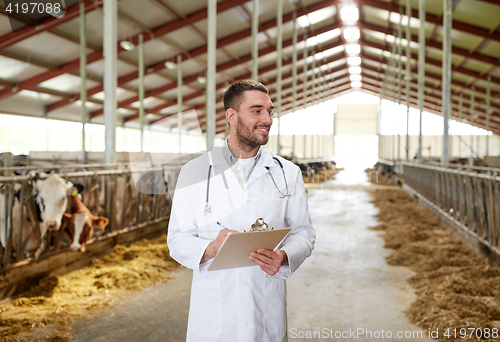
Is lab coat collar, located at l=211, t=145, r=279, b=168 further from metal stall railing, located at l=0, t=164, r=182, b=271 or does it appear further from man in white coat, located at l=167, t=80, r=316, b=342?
metal stall railing, located at l=0, t=164, r=182, b=271

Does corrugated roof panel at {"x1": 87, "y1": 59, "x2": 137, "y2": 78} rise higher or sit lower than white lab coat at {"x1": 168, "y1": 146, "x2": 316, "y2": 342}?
higher

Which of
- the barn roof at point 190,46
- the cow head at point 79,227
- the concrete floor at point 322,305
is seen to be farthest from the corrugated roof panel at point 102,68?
the concrete floor at point 322,305

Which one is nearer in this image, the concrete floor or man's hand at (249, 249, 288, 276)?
man's hand at (249, 249, 288, 276)

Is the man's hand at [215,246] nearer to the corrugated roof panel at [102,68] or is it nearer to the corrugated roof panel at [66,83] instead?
the corrugated roof panel at [102,68]

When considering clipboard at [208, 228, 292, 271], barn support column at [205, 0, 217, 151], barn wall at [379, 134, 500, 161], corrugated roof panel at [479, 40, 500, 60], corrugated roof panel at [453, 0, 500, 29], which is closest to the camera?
clipboard at [208, 228, 292, 271]

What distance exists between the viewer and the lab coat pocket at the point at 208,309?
174 cm

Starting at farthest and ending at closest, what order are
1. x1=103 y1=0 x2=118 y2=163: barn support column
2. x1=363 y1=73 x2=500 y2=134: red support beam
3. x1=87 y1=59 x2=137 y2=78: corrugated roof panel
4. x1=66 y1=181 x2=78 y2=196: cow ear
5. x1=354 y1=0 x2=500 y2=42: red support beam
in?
x1=363 y1=73 x2=500 y2=134: red support beam < x1=87 y1=59 x2=137 y2=78: corrugated roof panel < x1=354 y1=0 x2=500 y2=42: red support beam < x1=103 y1=0 x2=118 y2=163: barn support column < x1=66 y1=181 x2=78 y2=196: cow ear

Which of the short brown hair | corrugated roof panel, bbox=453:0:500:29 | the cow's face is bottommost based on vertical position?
the cow's face

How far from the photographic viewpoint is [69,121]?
22.2 m

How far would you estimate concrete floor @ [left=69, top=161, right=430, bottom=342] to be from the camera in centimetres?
340

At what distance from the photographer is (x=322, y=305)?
13.1 feet

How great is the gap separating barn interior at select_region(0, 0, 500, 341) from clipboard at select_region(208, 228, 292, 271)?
2.23 feet

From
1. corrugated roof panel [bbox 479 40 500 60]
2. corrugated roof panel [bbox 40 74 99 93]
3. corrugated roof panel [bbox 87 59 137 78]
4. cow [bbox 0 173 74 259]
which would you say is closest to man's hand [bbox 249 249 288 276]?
cow [bbox 0 173 74 259]

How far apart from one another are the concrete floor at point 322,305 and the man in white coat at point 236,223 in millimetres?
1727
